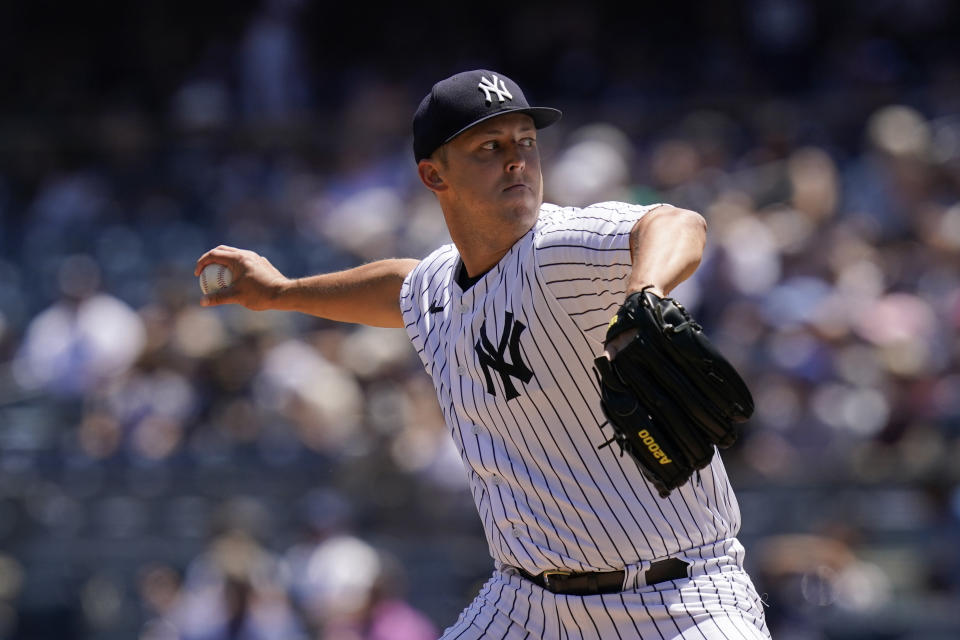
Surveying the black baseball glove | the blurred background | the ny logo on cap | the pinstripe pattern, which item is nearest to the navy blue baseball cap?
the ny logo on cap

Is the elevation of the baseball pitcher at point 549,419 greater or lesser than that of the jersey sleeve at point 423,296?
lesser

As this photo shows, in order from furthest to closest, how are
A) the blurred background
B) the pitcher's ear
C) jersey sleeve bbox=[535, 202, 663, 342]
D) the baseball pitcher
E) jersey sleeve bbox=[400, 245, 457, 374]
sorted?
the blurred background
jersey sleeve bbox=[400, 245, 457, 374]
the pitcher's ear
the baseball pitcher
jersey sleeve bbox=[535, 202, 663, 342]

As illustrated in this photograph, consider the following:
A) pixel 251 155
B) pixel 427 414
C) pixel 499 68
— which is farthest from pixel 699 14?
pixel 427 414

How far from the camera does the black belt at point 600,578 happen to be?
3.17 meters

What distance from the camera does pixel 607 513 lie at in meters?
3.17

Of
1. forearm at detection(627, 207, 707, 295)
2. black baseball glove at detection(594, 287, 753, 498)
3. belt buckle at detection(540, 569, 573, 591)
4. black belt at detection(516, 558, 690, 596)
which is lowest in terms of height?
black belt at detection(516, 558, 690, 596)

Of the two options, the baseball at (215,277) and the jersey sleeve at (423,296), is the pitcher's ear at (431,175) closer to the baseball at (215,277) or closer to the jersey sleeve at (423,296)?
the jersey sleeve at (423,296)

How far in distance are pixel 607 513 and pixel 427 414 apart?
4378 millimetres

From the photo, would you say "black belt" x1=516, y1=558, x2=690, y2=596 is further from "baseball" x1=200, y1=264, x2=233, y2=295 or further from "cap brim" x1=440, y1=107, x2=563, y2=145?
"baseball" x1=200, y1=264, x2=233, y2=295

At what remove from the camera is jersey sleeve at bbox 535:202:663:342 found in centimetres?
289

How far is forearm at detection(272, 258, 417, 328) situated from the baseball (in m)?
0.15

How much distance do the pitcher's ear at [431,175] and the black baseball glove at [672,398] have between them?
94 centimetres

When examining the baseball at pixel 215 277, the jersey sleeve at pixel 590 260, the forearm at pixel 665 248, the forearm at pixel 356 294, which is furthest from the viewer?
the baseball at pixel 215 277

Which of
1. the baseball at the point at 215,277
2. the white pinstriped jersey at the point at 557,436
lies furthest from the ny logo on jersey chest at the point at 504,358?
the baseball at the point at 215,277
